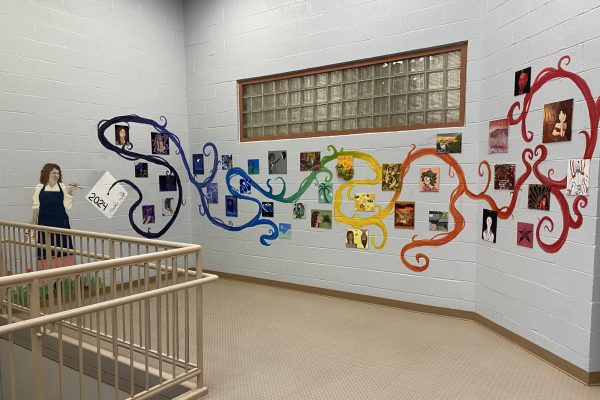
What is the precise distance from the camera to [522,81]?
9.84 ft

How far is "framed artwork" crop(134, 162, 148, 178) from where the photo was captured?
186 inches

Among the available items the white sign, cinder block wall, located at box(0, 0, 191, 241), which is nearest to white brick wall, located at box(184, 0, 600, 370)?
cinder block wall, located at box(0, 0, 191, 241)

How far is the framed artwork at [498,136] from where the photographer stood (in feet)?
10.5

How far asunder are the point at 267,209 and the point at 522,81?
9.28ft

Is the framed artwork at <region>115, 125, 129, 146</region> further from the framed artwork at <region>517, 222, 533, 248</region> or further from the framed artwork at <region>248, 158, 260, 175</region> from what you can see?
the framed artwork at <region>517, 222, 533, 248</region>

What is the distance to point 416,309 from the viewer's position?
12.5 feet

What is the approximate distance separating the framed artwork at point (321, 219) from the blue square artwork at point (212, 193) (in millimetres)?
1386

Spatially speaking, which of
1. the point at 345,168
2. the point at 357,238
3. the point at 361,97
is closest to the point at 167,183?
the point at 345,168

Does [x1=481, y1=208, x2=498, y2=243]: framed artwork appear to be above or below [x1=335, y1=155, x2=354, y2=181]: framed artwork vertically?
below

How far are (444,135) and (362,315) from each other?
70.9 inches

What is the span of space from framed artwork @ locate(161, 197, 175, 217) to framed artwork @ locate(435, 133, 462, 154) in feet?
Result: 10.7

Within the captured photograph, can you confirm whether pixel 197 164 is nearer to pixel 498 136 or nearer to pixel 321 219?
pixel 321 219

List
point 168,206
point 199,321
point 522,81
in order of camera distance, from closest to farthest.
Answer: point 199,321
point 522,81
point 168,206

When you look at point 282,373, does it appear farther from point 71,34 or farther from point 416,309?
point 71,34
